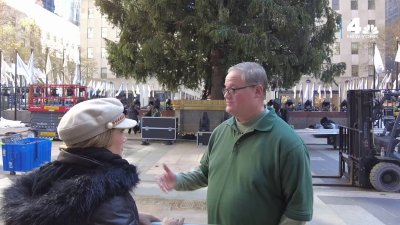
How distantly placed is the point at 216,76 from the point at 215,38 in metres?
3.53

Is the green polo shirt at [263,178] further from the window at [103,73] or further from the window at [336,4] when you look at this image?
the window at [103,73]

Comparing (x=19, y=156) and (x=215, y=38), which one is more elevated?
(x=215, y=38)

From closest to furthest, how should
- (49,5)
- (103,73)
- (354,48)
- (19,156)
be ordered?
(19,156) < (354,48) < (103,73) < (49,5)

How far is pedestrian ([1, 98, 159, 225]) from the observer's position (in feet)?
5.98

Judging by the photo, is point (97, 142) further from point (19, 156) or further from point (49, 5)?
point (49, 5)

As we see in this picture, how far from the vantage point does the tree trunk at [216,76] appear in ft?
63.5

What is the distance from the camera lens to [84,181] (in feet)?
6.11

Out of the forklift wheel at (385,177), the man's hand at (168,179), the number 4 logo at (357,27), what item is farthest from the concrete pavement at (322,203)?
the number 4 logo at (357,27)

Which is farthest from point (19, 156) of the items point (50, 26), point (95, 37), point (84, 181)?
point (50, 26)

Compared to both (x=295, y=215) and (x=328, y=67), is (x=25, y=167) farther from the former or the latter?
(x=328, y=67)

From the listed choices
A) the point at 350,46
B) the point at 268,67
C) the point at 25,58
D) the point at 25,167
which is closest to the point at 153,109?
the point at 268,67

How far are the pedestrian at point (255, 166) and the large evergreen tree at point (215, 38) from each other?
1442 cm

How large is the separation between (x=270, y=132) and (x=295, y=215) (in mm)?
454

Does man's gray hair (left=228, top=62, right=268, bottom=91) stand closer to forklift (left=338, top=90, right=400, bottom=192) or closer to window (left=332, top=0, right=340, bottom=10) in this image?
forklift (left=338, top=90, right=400, bottom=192)
